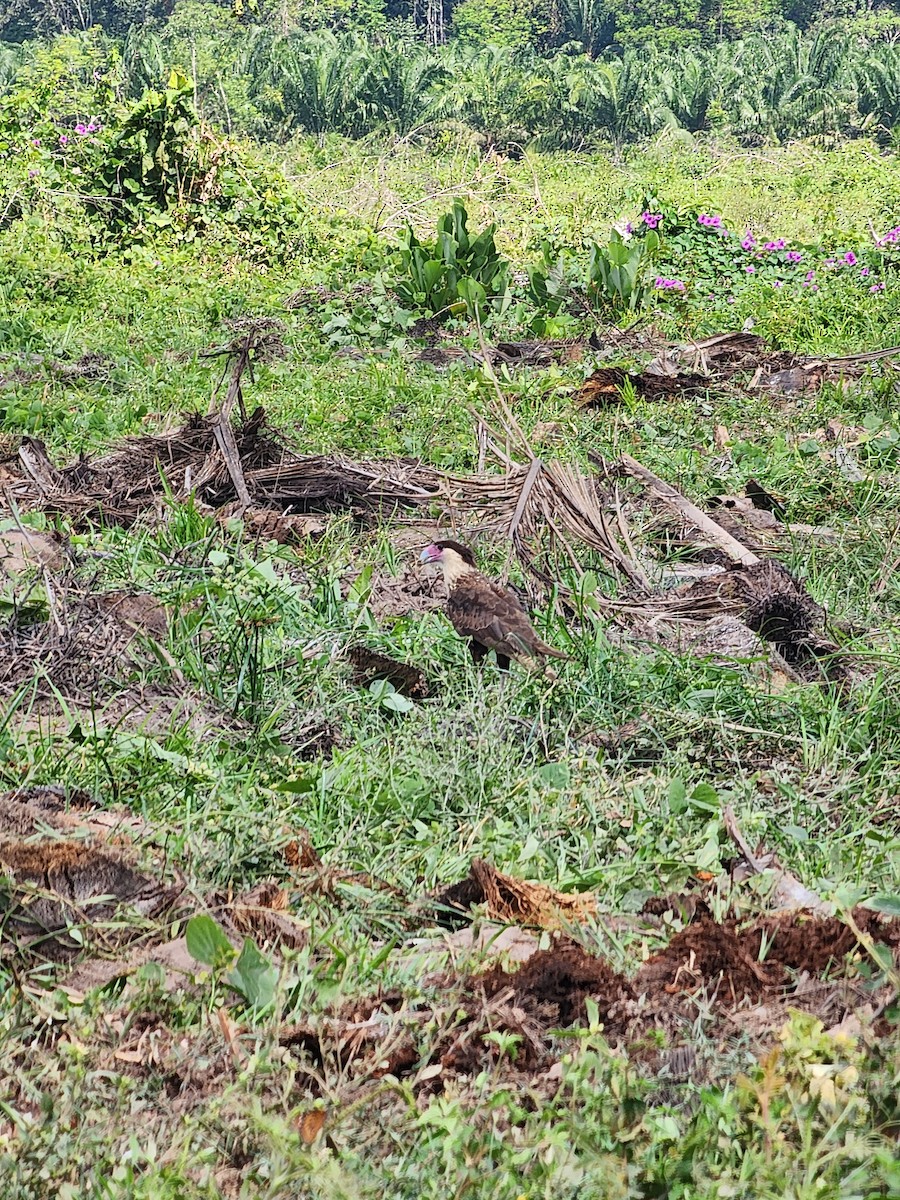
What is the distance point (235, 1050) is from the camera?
5.85 ft

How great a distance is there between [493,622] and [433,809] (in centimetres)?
77

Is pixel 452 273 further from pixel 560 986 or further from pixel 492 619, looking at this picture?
pixel 560 986

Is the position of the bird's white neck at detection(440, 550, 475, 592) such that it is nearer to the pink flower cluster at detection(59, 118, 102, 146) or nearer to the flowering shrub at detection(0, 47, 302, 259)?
the flowering shrub at detection(0, 47, 302, 259)

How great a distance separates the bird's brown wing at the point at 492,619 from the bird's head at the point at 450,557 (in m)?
0.21

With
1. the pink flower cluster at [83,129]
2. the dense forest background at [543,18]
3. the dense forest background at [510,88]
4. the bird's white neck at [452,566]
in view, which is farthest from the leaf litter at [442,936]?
the dense forest background at [543,18]

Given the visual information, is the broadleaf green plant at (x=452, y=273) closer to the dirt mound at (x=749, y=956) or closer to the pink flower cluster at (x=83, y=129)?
the pink flower cluster at (x=83, y=129)

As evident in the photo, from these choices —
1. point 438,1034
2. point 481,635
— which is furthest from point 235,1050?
point 481,635

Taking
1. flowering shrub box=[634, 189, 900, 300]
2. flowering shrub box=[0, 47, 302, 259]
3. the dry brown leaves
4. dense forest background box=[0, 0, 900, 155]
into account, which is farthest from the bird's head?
dense forest background box=[0, 0, 900, 155]

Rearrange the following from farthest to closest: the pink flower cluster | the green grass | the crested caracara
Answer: the pink flower cluster, the crested caracara, the green grass

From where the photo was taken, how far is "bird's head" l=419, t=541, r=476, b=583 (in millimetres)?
3646

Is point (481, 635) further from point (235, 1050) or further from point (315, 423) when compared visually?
point (315, 423)

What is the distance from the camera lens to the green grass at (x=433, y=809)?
5.04 ft

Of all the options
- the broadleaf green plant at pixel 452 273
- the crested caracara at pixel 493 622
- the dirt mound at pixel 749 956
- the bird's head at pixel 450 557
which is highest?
the dirt mound at pixel 749 956

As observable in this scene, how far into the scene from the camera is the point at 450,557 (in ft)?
12.1
